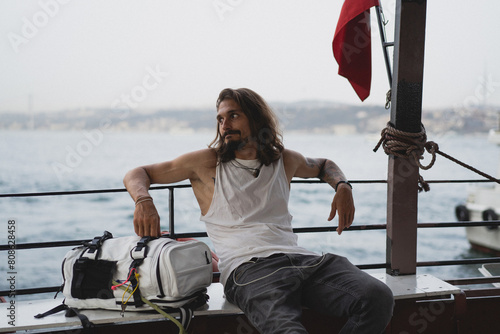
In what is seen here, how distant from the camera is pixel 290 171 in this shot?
2.41 m

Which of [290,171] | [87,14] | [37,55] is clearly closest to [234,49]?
[87,14]

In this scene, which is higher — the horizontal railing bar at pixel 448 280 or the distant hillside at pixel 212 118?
the distant hillside at pixel 212 118

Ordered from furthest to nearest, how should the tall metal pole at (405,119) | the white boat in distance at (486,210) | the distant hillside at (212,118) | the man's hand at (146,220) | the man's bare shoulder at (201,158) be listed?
the distant hillside at (212,118), the white boat in distance at (486,210), the tall metal pole at (405,119), the man's bare shoulder at (201,158), the man's hand at (146,220)

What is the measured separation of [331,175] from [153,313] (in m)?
1.23

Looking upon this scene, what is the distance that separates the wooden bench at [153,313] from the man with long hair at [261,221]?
138 millimetres

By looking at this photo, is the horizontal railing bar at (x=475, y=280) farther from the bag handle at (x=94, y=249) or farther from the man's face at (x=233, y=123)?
the bag handle at (x=94, y=249)

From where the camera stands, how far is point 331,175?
2424 millimetres

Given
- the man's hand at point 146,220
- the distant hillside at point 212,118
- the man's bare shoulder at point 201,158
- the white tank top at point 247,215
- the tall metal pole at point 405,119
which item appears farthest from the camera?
the distant hillside at point 212,118

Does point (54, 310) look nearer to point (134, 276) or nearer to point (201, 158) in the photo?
point (134, 276)

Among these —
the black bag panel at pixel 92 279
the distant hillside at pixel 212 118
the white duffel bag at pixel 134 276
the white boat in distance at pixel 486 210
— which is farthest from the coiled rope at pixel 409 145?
the distant hillside at pixel 212 118

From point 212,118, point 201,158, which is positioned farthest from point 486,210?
point 212,118

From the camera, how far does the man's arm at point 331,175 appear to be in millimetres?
2254

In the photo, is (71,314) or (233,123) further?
(233,123)

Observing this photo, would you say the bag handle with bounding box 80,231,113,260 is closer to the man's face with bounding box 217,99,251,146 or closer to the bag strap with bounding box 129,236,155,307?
the bag strap with bounding box 129,236,155,307
